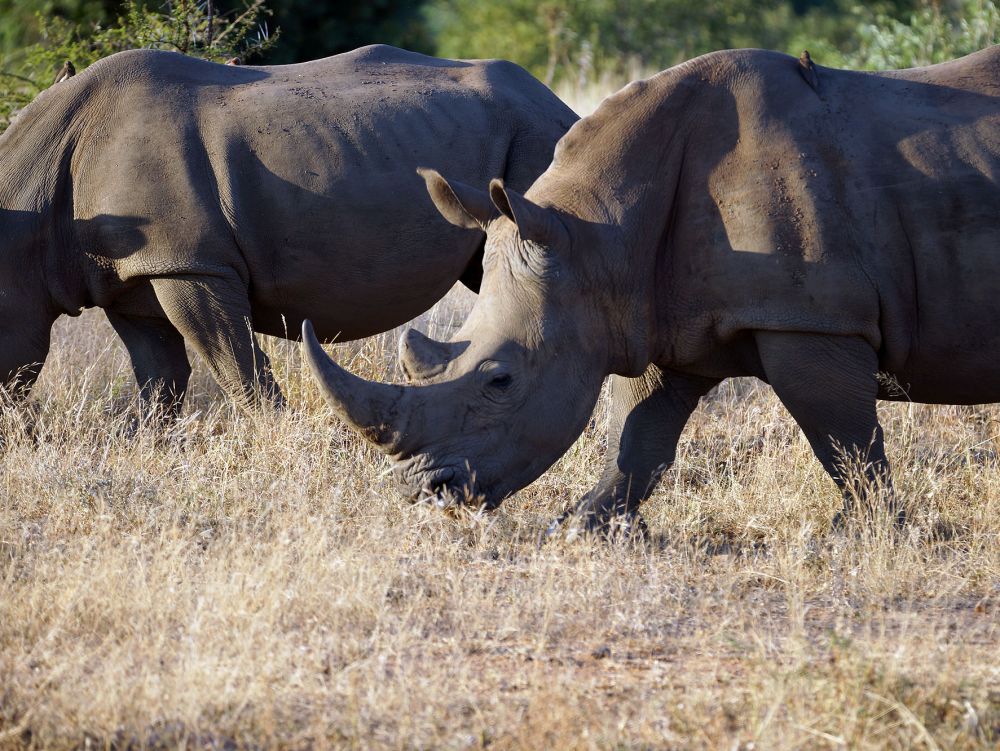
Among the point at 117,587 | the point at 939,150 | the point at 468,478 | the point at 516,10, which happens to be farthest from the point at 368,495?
the point at 516,10

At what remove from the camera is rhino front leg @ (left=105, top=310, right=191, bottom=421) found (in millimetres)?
8016

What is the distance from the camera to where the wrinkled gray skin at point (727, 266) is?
18.5 ft

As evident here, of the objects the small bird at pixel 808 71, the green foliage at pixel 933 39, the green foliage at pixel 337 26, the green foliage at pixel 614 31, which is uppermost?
the small bird at pixel 808 71

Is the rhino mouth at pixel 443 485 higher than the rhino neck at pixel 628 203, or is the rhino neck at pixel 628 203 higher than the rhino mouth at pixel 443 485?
the rhino neck at pixel 628 203

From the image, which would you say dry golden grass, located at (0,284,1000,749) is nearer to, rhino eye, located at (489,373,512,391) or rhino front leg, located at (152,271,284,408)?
rhino front leg, located at (152,271,284,408)

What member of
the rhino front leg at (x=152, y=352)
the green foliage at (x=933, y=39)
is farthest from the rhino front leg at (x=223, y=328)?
the green foliage at (x=933, y=39)

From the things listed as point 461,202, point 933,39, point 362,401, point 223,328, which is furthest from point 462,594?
point 933,39

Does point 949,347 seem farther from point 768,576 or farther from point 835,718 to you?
point 835,718

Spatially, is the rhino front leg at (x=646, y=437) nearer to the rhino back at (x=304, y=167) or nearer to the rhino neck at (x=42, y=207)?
the rhino back at (x=304, y=167)

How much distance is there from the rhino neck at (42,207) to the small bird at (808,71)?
3.77m

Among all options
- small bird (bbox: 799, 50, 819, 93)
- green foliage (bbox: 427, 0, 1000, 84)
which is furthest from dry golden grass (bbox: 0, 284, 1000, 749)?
green foliage (bbox: 427, 0, 1000, 84)

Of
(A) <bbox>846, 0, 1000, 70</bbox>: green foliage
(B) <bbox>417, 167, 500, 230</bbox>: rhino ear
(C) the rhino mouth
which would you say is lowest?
(A) <bbox>846, 0, 1000, 70</bbox>: green foliage

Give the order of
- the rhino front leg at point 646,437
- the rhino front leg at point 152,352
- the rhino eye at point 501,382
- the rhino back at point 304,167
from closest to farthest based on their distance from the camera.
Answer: the rhino eye at point 501,382
the rhino front leg at point 646,437
the rhino back at point 304,167
the rhino front leg at point 152,352

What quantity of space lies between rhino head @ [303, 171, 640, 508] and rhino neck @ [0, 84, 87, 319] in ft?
8.71
